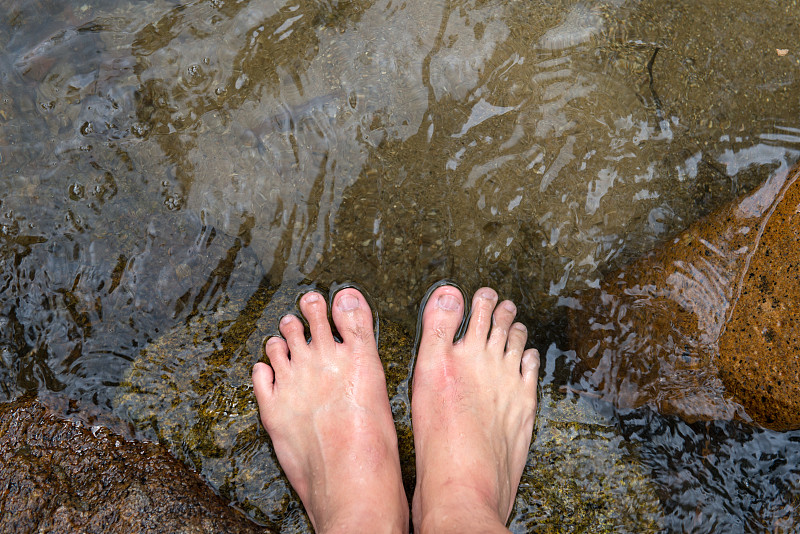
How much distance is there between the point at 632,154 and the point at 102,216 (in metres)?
2.52

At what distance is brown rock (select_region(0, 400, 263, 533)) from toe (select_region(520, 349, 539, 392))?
1.44m

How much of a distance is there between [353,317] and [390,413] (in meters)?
0.50

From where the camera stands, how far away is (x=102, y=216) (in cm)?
236

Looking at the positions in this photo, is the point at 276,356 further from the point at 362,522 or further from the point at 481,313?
the point at 481,313

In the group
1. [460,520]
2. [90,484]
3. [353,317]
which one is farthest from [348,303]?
[90,484]

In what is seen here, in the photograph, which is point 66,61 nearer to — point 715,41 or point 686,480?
point 715,41

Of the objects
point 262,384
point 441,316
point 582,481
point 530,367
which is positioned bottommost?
point 582,481

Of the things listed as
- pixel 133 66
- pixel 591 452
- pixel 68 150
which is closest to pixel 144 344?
pixel 68 150

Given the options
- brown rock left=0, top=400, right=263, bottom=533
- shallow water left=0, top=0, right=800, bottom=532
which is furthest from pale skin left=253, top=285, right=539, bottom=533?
brown rock left=0, top=400, right=263, bottom=533

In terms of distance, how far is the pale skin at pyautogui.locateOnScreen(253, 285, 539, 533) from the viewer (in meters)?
2.23

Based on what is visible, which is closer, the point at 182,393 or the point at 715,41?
the point at 182,393

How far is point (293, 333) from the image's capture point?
99.2 inches

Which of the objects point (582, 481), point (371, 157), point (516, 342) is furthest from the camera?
point (516, 342)

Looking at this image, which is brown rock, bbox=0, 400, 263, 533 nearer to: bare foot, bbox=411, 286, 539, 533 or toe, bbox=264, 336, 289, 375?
toe, bbox=264, 336, 289, 375
